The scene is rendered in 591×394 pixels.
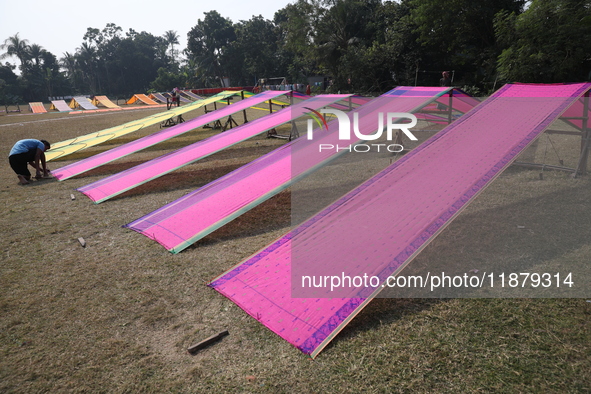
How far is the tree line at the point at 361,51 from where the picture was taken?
50.8ft

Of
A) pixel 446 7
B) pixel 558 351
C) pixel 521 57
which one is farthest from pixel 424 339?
pixel 446 7

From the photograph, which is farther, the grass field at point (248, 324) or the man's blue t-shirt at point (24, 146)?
the man's blue t-shirt at point (24, 146)

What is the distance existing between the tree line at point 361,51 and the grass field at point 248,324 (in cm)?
1387

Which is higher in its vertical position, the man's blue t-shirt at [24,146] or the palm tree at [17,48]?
the palm tree at [17,48]

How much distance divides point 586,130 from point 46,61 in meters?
81.3

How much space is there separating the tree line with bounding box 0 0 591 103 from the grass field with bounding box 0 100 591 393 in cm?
1387

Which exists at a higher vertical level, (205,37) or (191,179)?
(205,37)

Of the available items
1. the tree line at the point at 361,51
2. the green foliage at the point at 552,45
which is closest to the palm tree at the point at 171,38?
the tree line at the point at 361,51

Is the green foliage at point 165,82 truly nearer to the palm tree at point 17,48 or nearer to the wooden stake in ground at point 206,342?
the palm tree at point 17,48

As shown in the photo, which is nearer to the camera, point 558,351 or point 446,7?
point 558,351

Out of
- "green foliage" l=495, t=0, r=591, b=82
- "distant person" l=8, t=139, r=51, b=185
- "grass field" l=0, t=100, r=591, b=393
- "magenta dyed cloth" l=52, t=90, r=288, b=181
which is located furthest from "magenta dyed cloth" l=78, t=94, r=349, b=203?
"green foliage" l=495, t=0, r=591, b=82

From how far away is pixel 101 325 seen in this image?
317 cm

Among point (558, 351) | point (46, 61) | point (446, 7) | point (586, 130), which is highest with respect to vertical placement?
point (46, 61)

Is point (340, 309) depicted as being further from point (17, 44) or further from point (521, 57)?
point (17, 44)
